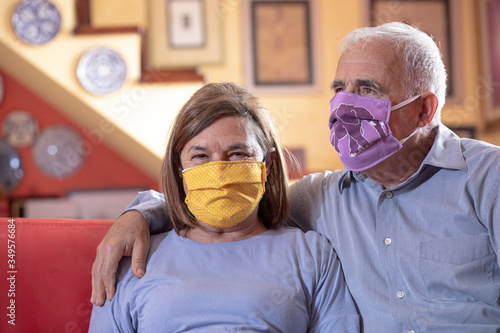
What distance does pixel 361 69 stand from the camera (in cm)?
145

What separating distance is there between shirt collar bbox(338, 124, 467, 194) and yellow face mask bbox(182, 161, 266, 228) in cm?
28

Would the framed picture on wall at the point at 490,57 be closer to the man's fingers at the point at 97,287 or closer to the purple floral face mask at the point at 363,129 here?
the purple floral face mask at the point at 363,129

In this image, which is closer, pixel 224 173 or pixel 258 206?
pixel 224 173

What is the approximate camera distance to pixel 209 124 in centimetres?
142

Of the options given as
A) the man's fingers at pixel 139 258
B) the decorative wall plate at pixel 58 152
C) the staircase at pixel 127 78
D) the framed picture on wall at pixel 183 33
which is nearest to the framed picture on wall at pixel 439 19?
the framed picture on wall at pixel 183 33

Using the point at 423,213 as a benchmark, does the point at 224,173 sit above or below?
above

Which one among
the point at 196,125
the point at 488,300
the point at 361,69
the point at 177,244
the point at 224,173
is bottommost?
the point at 488,300

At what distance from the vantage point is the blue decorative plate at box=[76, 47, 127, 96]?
3.69 metres

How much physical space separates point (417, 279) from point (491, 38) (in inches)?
139

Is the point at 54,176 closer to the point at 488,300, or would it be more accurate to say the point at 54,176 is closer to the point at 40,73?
the point at 40,73

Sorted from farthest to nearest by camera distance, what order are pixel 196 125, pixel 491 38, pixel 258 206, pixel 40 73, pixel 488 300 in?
pixel 491 38
pixel 40 73
pixel 258 206
pixel 196 125
pixel 488 300

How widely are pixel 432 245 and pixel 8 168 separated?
3.84 m

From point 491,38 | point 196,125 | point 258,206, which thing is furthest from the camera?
point 491,38

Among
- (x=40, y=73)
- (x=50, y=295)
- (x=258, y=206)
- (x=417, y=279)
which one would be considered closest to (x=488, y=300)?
(x=417, y=279)
